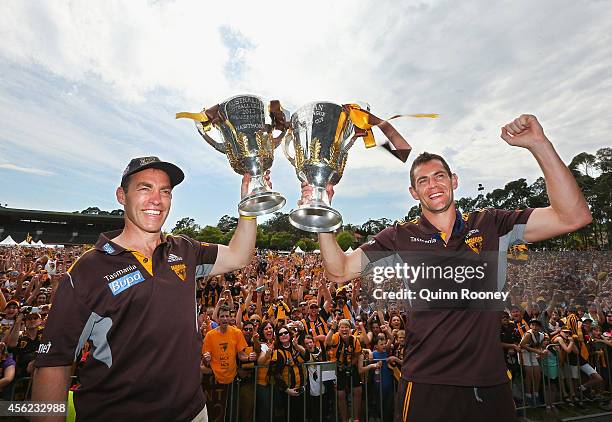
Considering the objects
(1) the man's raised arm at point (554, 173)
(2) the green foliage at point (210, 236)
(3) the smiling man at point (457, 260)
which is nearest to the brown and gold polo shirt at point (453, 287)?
(3) the smiling man at point (457, 260)

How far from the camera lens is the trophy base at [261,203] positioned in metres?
2.31

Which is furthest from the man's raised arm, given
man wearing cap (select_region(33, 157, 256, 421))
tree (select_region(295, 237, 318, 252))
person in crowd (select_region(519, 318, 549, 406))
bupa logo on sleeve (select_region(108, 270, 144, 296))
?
tree (select_region(295, 237, 318, 252))

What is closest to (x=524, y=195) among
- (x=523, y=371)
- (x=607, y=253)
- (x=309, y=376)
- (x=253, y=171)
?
(x=607, y=253)

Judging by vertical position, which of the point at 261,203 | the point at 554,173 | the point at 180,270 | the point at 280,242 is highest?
the point at 280,242

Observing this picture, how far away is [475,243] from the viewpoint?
8.34 ft

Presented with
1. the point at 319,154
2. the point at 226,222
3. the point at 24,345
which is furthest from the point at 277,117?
the point at 226,222

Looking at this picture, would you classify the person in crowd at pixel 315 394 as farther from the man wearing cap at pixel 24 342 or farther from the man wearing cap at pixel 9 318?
the man wearing cap at pixel 9 318

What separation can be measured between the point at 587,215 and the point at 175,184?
2.87 m

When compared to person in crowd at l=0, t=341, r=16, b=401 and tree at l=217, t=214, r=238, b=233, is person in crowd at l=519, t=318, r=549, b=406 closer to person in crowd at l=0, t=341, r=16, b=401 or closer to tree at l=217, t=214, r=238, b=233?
person in crowd at l=0, t=341, r=16, b=401

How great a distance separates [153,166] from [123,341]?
1.18 metres

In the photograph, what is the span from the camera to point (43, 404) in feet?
6.31

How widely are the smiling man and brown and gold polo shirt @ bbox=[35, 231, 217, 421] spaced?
1.16 meters

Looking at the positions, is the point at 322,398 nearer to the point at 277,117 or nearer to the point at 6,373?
the point at 6,373

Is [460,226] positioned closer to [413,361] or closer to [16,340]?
[413,361]
